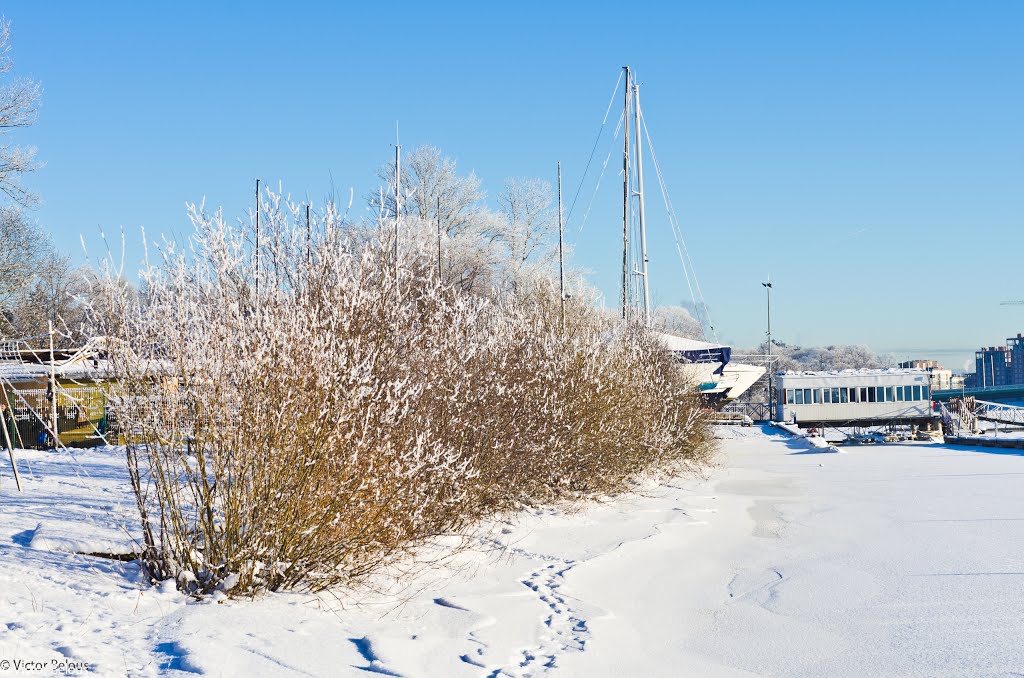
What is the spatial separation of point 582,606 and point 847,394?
144 ft

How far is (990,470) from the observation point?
1952cm

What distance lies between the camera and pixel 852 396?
48062mm

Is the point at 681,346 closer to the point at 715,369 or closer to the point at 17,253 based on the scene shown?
the point at 715,369

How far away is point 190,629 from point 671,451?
12577mm

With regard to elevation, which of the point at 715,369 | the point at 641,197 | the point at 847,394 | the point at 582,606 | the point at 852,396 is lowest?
the point at 582,606

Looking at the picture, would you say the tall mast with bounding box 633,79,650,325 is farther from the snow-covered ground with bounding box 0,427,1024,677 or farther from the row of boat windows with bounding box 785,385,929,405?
the row of boat windows with bounding box 785,385,929,405

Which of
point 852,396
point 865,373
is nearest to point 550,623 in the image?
point 852,396

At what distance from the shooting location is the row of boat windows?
47.4m

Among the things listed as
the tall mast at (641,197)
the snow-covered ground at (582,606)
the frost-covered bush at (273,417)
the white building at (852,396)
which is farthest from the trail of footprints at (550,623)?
the white building at (852,396)

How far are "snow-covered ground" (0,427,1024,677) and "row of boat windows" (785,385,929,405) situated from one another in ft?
121

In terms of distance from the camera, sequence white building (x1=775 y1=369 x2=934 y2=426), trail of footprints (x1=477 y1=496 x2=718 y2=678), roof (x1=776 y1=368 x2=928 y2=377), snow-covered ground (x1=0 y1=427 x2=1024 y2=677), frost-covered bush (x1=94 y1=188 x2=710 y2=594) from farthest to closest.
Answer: roof (x1=776 y1=368 x2=928 y2=377) → white building (x1=775 y1=369 x2=934 y2=426) → frost-covered bush (x1=94 y1=188 x2=710 y2=594) → trail of footprints (x1=477 y1=496 x2=718 y2=678) → snow-covered ground (x1=0 y1=427 x2=1024 y2=677)

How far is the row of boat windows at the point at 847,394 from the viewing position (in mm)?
47406

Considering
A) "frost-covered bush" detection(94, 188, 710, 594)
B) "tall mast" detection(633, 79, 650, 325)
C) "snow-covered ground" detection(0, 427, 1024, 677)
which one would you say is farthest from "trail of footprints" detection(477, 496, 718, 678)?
Result: "tall mast" detection(633, 79, 650, 325)

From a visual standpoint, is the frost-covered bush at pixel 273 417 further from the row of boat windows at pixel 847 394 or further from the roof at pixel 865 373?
the roof at pixel 865 373
